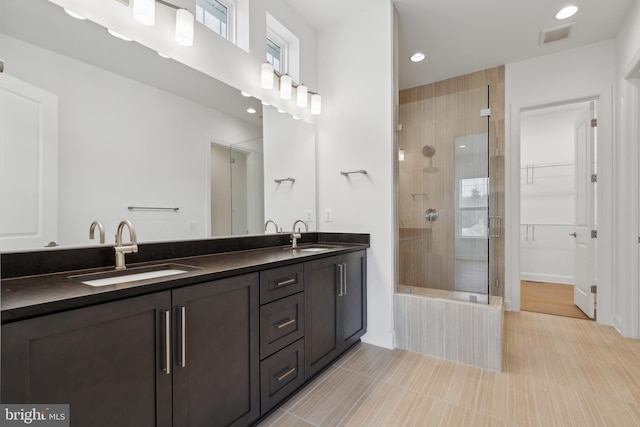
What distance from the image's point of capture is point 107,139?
143cm

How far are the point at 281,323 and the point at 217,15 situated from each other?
2.12 m

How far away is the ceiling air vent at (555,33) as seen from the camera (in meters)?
2.76

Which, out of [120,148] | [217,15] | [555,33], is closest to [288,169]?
[217,15]

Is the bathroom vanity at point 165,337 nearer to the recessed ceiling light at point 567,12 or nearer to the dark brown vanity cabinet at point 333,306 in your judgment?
the dark brown vanity cabinet at point 333,306

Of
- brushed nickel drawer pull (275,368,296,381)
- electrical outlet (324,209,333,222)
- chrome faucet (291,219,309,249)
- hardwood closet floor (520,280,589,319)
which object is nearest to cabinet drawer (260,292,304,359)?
Answer: brushed nickel drawer pull (275,368,296,381)

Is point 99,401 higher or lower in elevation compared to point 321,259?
lower

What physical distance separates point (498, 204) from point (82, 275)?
12.7 ft

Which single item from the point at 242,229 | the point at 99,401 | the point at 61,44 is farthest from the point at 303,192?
the point at 99,401

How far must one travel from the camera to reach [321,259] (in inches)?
76.9

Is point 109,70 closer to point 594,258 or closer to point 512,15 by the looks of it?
point 512,15

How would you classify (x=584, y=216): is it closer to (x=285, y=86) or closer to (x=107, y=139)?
(x=285, y=86)

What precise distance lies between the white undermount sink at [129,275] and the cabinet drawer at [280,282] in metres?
0.35

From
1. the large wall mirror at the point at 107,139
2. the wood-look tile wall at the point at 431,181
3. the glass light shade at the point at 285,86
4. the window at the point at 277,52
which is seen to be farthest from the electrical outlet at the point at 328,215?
the window at the point at 277,52

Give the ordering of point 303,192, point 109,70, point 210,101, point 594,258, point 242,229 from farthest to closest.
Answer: point 594,258
point 303,192
point 242,229
point 210,101
point 109,70
